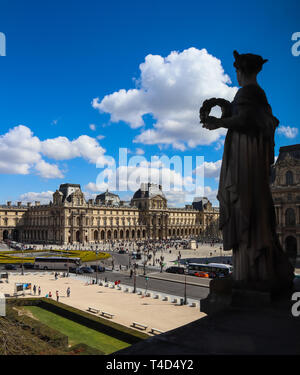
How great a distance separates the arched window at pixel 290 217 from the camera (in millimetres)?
53616

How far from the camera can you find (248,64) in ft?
22.5

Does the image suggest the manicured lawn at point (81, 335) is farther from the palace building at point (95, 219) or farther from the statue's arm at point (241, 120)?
the palace building at point (95, 219)


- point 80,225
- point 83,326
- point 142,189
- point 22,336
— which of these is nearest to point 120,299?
point 83,326

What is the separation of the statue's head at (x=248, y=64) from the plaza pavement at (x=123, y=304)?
17.3 m

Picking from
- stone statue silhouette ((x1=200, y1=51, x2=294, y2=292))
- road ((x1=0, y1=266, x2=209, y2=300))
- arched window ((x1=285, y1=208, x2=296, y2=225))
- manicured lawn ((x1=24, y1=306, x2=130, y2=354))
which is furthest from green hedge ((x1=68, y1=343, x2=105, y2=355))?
arched window ((x1=285, y1=208, x2=296, y2=225))

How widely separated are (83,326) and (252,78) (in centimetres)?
2077

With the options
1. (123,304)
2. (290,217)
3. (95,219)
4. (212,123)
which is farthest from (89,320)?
(95,219)

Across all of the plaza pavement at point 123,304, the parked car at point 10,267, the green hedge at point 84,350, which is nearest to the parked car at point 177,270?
the plaza pavement at point 123,304

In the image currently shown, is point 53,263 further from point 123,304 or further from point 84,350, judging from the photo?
point 84,350

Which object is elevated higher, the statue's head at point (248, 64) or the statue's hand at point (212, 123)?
the statue's head at point (248, 64)

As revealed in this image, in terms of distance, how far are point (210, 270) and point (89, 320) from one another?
2310 centimetres

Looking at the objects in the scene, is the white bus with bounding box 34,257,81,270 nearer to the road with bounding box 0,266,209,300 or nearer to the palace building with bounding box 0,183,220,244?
the road with bounding box 0,266,209,300

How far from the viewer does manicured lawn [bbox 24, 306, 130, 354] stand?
1886 centimetres

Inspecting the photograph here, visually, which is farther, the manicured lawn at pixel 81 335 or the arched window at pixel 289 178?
the arched window at pixel 289 178
